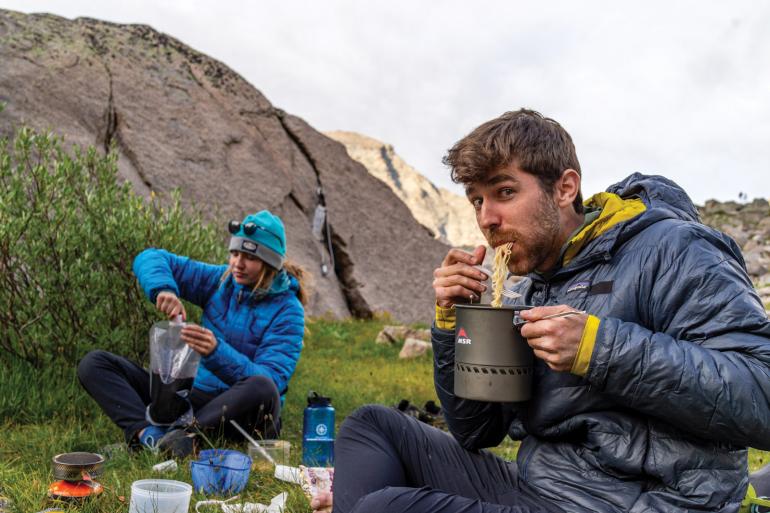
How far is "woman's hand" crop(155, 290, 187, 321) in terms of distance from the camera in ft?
16.5

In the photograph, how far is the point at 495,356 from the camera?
2484 millimetres

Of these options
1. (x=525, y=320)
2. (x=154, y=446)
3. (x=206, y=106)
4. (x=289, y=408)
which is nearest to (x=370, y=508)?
(x=525, y=320)

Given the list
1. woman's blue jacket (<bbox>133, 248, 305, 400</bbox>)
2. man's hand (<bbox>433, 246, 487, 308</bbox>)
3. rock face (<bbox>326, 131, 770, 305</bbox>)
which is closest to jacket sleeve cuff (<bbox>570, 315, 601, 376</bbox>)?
man's hand (<bbox>433, 246, 487, 308</bbox>)

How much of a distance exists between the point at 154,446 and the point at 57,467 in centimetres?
130

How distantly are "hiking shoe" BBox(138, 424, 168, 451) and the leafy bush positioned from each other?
1506 mm

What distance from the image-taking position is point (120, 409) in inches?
195

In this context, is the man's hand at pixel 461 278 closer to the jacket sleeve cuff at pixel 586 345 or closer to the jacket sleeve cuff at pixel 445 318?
the jacket sleeve cuff at pixel 445 318

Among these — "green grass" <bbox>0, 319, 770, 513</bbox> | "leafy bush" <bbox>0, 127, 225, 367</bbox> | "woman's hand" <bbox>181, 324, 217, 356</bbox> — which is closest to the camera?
"green grass" <bbox>0, 319, 770, 513</bbox>

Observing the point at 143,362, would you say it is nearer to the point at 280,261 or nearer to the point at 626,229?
the point at 280,261

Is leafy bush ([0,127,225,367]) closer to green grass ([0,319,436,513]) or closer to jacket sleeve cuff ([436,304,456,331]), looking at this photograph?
green grass ([0,319,436,513])

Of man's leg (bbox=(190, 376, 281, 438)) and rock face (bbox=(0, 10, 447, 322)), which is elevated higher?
rock face (bbox=(0, 10, 447, 322))

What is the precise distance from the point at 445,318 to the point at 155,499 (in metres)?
Result: 1.53

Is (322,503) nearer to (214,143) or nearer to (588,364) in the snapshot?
(588,364)

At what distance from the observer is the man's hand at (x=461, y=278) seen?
108 inches
